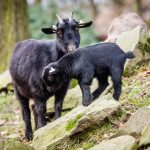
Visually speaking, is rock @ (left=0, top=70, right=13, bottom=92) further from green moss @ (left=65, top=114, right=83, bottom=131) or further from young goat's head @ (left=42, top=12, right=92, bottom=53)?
green moss @ (left=65, top=114, right=83, bottom=131)

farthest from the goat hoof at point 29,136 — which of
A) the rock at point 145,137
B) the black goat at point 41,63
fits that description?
the rock at point 145,137

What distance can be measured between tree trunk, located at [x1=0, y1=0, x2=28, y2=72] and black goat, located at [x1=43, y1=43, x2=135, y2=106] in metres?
8.90

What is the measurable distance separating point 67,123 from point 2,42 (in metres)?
9.93

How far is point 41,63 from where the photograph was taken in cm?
1004

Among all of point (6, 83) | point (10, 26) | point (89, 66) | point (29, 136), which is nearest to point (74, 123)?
point (89, 66)

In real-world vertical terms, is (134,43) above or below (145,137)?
below

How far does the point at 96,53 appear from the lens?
904 cm

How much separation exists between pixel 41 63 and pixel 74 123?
1959 mm

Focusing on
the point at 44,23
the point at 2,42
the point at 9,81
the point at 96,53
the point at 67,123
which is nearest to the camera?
the point at 67,123

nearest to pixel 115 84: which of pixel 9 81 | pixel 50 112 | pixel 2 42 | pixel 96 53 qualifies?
pixel 96 53

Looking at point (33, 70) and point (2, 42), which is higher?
point (33, 70)

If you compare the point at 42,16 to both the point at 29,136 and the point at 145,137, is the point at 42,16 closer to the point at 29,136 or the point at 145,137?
the point at 29,136

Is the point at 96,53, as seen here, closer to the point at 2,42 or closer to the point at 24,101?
the point at 24,101

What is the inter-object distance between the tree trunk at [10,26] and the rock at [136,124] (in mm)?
10653
